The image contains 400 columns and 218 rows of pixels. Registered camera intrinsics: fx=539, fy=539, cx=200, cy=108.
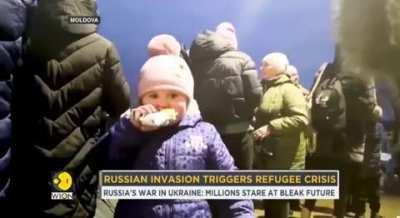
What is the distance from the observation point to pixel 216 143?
1.45 m

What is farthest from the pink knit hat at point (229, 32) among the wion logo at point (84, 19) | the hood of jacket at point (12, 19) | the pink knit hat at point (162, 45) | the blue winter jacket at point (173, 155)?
the hood of jacket at point (12, 19)

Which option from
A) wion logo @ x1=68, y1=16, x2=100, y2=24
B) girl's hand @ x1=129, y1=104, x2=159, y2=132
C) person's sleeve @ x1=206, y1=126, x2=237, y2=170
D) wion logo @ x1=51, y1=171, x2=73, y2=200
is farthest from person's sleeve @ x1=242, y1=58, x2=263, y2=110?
wion logo @ x1=51, y1=171, x2=73, y2=200

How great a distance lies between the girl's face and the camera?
1418 millimetres

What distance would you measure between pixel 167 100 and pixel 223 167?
237mm

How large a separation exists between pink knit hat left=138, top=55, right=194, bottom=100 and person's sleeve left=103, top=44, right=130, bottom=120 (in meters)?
0.05

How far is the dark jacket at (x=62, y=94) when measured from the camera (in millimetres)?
1452

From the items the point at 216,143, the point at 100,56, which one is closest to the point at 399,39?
the point at 216,143

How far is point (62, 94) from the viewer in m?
1.45

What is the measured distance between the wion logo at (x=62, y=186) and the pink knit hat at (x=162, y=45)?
409mm

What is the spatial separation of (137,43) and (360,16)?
2.03 ft

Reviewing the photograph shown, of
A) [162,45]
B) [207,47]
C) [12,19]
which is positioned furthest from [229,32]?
[12,19]

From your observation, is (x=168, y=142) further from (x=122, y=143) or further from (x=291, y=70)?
(x=291, y=70)

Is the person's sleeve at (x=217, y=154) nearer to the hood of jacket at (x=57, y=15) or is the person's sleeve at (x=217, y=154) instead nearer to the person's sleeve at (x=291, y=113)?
the person's sleeve at (x=291, y=113)

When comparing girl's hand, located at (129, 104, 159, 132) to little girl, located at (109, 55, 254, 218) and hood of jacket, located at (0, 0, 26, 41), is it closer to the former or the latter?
little girl, located at (109, 55, 254, 218)
